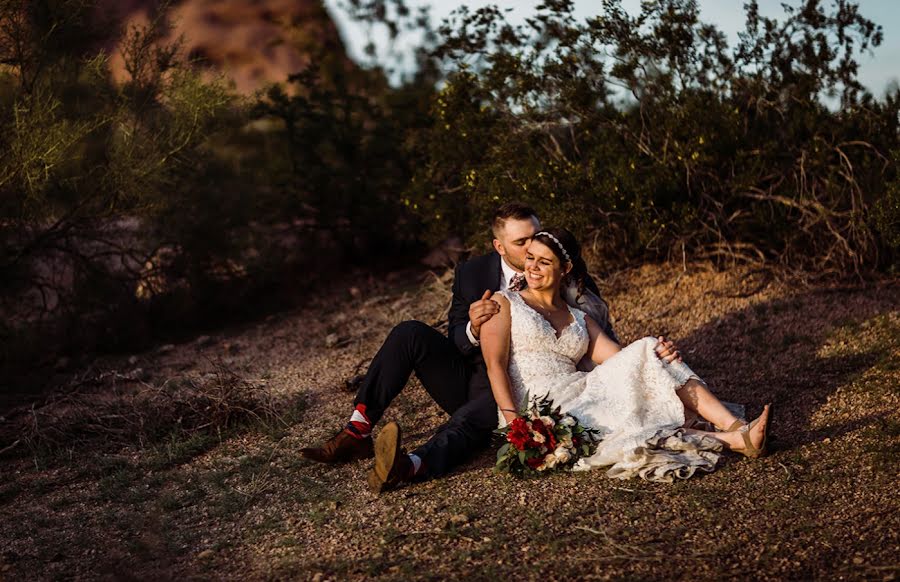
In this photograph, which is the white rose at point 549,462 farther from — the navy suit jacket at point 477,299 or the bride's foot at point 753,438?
the bride's foot at point 753,438

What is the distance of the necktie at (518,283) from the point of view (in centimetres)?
521

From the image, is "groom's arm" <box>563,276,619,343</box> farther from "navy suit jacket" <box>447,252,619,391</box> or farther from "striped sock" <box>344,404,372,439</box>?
"striped sock" <box>344,404,372,439</box>

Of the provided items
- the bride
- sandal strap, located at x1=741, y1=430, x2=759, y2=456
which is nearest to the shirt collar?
the bride

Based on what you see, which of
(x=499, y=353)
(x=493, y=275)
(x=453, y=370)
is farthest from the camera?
(x=493, y=275)

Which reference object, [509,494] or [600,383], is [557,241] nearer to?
[600,383]

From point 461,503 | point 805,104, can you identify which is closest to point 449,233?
point 805,104

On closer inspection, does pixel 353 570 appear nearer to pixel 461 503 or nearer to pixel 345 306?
pixel 461 503

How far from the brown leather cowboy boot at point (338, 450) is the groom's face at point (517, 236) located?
1.35 m

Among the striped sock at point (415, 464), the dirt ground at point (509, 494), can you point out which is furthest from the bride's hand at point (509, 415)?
the striped sock at point (415, 464)

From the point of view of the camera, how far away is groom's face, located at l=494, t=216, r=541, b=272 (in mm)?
5371

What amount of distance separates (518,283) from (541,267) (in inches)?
9.9

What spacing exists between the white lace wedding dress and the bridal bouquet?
0.09m

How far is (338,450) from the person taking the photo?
16.5 ft

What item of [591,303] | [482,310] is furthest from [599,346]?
[482,310]
